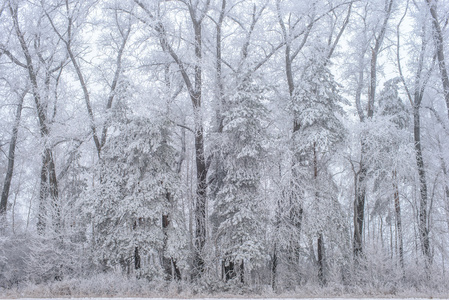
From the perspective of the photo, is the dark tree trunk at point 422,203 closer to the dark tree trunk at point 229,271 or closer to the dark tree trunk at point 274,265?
the dark tree trunk at point 274,265

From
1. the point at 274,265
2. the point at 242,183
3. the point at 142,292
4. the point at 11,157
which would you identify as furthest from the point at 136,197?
the point at 11,157

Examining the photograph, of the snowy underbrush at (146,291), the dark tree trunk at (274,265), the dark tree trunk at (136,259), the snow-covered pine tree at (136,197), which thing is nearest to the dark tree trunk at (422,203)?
the snowy underbrush at (146,291)

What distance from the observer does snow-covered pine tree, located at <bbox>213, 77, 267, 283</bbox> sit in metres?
13.7

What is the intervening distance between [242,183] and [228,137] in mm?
2042

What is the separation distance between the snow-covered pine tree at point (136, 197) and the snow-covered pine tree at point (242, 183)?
2204 mm

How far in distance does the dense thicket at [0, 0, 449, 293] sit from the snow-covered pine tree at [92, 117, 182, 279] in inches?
2.5

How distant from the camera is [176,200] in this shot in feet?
48.2

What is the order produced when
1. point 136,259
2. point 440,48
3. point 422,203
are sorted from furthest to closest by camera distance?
point 440,48
point 422,203
point 136,259

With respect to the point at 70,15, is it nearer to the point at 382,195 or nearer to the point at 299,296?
the point at 299,296

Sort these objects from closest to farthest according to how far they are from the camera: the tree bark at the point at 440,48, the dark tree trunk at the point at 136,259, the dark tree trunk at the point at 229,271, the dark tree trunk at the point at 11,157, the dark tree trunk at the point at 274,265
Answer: the dark tree trunk at the point at 136,259 → the dark tree trunk at the point at 274,265 → the dark tree trunk at the point at 229,271 → the tree bark at the point at 440,48 → the dark tree trunk at the point at 11,157

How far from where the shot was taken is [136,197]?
14062mm

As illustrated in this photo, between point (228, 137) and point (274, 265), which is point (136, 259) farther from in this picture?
point (228, 137)

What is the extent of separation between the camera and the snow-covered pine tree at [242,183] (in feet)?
44.8

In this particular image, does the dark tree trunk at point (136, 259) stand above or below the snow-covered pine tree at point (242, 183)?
below
